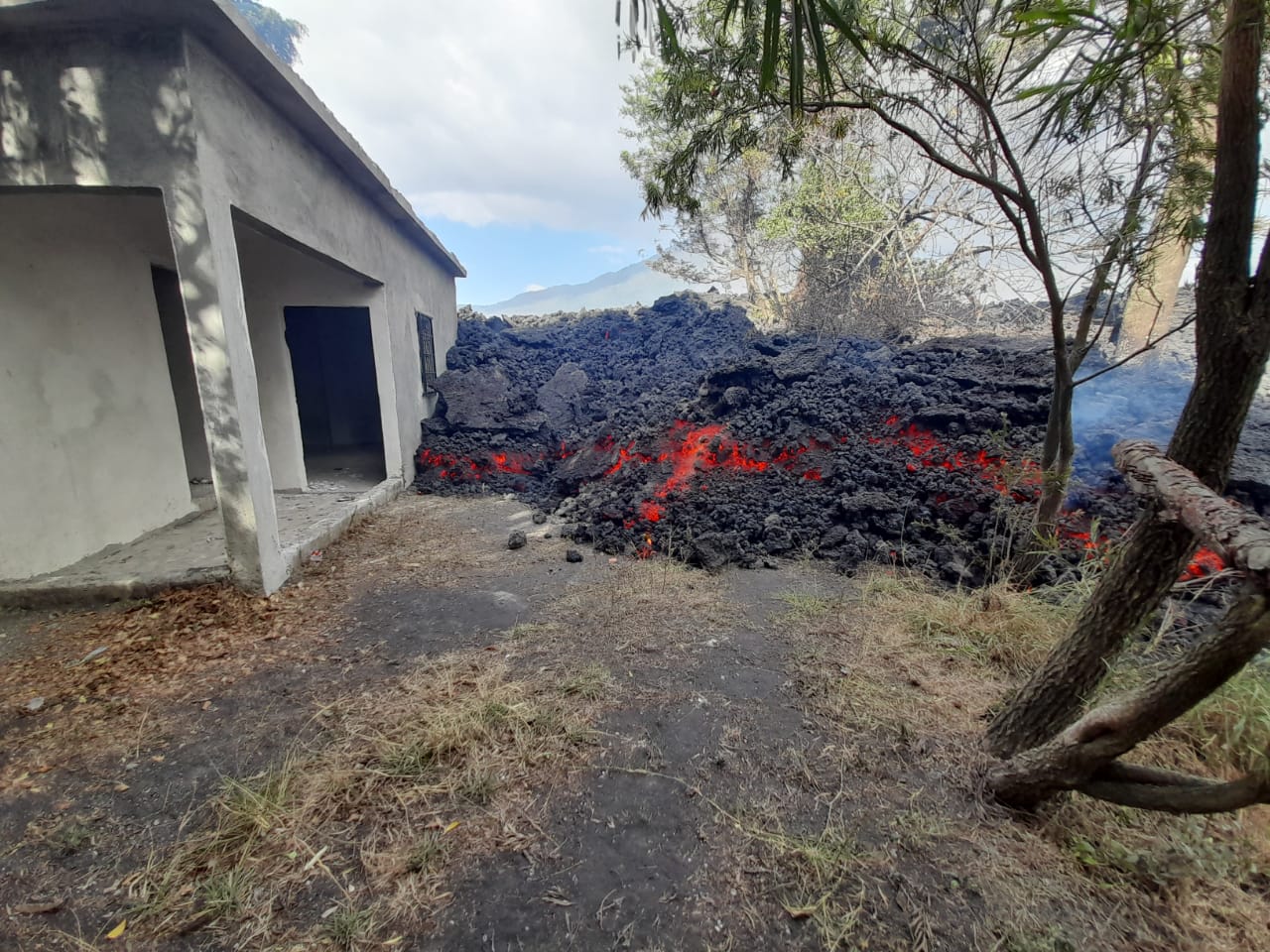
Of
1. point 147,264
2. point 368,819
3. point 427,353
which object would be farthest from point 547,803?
point 427,353

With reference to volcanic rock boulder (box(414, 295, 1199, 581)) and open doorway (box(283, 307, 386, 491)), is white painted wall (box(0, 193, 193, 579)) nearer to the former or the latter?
volcanic rock boulder (box(414, 295, 1199, 581))

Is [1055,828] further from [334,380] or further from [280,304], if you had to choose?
[334,380]

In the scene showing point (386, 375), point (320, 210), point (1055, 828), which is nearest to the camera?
point (1055, 828)

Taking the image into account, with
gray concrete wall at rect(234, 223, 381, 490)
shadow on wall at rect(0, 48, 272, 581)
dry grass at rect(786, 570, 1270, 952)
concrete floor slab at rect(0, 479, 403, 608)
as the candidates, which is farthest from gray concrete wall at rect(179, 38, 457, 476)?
dry grass at rect(786, 570, 1270, 952)

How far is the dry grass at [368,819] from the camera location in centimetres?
149

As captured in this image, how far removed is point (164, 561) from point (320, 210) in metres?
3.11

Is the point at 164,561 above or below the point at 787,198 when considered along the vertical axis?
below

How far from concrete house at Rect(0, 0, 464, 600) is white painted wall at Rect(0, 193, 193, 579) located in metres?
0.01

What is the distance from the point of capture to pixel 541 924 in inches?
57.5

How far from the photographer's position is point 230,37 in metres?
3.03

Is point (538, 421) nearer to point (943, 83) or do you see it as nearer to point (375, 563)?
point (375, 563)

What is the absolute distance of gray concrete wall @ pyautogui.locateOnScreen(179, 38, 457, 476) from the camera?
3152 mm

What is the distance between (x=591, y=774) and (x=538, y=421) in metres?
6.77

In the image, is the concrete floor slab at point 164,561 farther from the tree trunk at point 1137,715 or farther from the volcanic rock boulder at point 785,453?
the tree trunk at point 1137,715
